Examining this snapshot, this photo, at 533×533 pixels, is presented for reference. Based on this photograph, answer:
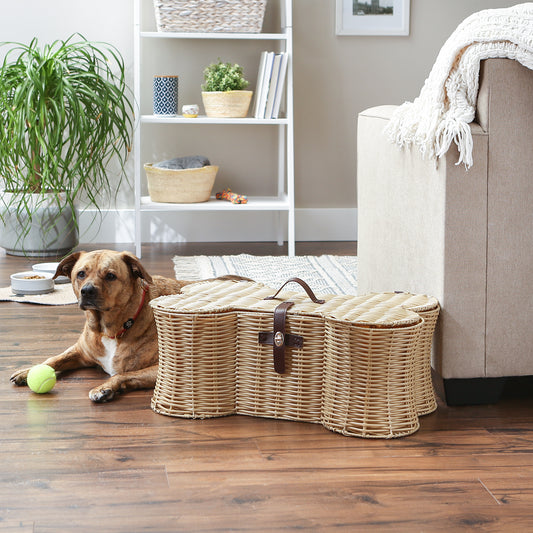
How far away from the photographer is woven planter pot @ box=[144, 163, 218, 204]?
12.2 feet

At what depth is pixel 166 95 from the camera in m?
3.75

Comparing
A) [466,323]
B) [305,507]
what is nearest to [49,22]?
[466,323]

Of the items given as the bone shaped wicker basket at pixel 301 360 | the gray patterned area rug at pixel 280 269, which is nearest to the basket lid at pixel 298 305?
the bone shaped wicker basket at pixel 301 360

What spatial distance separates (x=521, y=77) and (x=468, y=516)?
0.91 m

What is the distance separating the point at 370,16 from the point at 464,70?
2524 mm

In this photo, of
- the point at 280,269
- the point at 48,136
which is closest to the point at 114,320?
the point at 280,269

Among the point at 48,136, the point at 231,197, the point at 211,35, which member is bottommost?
the point at 231,197

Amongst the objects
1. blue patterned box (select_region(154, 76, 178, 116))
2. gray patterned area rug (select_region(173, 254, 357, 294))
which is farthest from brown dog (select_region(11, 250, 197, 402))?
blue patterned box (select_region(154, 76, 178, 116))

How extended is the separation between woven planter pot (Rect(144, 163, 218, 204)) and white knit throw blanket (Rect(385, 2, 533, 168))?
2.02m

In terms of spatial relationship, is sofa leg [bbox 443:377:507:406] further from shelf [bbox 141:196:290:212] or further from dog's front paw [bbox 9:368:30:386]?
shelf [bbox 141:196:290:212]

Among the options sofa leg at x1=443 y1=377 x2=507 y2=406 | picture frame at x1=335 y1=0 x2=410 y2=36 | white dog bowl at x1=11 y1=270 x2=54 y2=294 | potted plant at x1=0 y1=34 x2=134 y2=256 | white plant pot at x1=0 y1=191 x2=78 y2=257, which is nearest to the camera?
sofa leg at x1=443 y1=377 x2=507 y2=406

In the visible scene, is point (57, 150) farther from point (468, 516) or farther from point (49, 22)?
point (468, 516)

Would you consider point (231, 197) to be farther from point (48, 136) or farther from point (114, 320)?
point (114, 320)

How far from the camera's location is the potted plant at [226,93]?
3.69m
